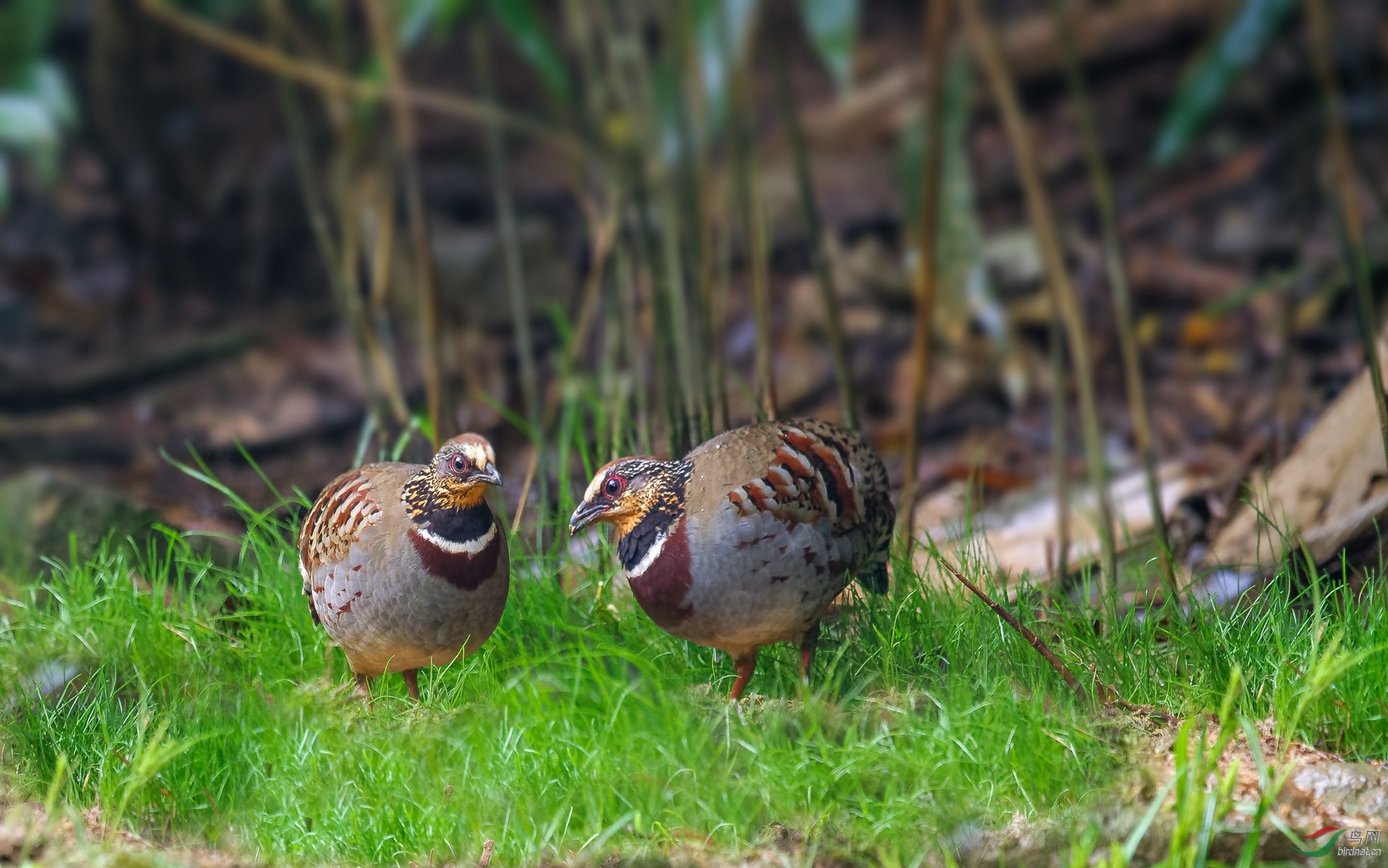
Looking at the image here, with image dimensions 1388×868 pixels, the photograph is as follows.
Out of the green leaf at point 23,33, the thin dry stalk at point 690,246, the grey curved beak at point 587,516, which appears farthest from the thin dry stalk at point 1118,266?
the green leaf at point 23,33

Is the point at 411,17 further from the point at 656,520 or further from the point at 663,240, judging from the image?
the point at 656,520

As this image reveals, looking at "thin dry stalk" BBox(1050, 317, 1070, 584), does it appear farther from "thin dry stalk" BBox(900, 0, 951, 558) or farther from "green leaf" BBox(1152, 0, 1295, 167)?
"green leaf" BBox(1152, 0, 1295, 167)

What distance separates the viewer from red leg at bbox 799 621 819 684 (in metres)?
2.64

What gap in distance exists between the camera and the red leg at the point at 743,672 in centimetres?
262

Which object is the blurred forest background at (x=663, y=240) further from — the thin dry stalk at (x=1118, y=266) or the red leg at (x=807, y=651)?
the red leg at (x=807, y=651)

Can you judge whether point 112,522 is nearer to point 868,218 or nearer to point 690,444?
point 690,444

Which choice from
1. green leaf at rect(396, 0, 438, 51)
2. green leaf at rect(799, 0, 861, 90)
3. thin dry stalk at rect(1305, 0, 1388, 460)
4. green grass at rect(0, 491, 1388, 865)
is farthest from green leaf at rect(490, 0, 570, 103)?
thin dry stalk at rect(1305, 0, 1388, 460)

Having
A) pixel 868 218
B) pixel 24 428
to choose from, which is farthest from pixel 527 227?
pixel 24 428

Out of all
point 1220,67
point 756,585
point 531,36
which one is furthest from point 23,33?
point 1220,67

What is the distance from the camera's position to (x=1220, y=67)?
5.49 metres

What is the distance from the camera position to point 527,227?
6.52 m

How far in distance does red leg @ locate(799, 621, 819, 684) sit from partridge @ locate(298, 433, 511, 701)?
0.55 m

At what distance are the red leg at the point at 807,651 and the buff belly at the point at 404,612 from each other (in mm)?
549

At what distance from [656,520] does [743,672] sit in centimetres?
35
